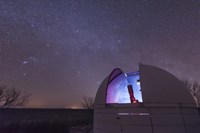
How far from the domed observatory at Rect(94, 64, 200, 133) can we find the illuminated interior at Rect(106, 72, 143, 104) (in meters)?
0.31

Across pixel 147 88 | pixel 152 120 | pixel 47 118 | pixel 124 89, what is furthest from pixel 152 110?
pixel 47 118

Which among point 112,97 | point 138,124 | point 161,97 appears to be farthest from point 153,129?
point 112,97

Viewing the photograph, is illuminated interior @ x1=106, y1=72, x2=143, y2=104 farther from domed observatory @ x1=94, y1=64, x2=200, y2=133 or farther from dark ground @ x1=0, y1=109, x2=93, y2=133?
dark ground @ x1=0, y1=109, x2=93, y2=133

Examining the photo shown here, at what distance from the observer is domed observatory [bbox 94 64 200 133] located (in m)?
6.23

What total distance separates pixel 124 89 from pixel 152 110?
313cm

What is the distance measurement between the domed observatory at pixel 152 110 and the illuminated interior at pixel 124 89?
0.31 metres

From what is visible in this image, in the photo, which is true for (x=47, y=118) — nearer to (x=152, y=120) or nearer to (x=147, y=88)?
(x=147, y=88)

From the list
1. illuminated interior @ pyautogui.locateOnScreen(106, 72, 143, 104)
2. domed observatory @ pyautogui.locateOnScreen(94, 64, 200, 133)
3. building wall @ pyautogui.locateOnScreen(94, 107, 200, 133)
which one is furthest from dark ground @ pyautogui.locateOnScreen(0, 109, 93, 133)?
building wall @ pyautogui.locateOnScreen(94, 107, 200, 133)

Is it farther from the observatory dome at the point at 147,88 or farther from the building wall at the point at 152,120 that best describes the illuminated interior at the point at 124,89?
the building wall at the point at 152,120

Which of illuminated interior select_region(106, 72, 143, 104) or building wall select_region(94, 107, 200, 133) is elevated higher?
illuminated interior select_region(106, 72, 143, 104)

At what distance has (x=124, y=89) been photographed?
9.34 metres

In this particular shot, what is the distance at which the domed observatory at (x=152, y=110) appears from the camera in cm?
623

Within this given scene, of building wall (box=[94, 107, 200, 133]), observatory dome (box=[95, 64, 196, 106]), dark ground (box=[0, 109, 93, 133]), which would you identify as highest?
observatory dome (box=[95, 64, 196, 106])

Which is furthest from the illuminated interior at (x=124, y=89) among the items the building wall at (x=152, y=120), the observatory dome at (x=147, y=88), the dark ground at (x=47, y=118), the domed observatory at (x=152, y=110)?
the dark ground at (x=47, y=118)
